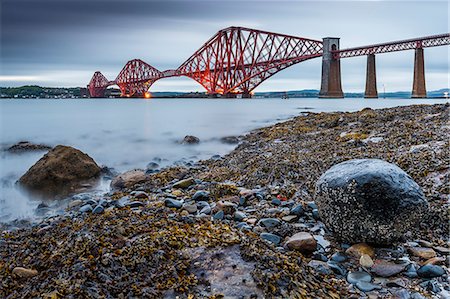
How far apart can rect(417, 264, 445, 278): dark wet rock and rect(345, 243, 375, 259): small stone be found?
35 centimetres

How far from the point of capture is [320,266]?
8.06 ft

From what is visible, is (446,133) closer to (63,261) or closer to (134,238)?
(134,238)

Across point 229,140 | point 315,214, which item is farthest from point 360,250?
point 229,140

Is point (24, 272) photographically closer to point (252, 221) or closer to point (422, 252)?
point (252, 221)

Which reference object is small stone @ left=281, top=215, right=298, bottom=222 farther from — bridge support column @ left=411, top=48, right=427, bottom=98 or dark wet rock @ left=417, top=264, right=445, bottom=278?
bridge support column @ left=411, top=48, right=427, bottom=98

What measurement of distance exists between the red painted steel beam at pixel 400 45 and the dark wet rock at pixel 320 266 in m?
51.9

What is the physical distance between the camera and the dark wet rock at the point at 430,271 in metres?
2.30

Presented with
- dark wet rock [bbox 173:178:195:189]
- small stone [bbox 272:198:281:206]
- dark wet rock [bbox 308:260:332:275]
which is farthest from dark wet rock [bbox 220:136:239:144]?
dark wet rock [bbox 308:260:332:275]

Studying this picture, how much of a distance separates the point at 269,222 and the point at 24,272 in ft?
6.38

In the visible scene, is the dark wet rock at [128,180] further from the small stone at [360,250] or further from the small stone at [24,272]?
the small stone at [360,250]

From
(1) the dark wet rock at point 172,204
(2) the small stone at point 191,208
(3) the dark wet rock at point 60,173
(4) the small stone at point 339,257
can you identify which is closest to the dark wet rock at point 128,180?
(3) the dark wet rock at point 60,173

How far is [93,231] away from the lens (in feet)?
9.09

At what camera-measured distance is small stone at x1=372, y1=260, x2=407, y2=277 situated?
237 cm

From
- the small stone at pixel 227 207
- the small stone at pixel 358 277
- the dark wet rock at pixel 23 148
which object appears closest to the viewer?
the small stone at pixel 358 277
